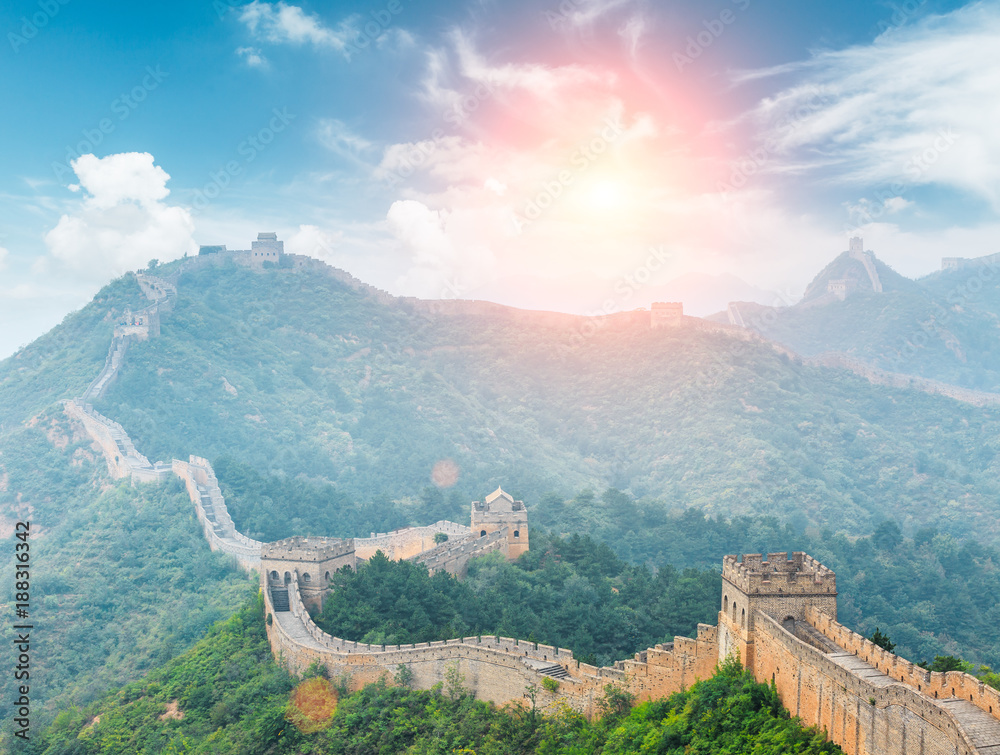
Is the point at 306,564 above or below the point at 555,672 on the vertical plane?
above

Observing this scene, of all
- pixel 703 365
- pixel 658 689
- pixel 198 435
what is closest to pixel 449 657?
pixel 658 689

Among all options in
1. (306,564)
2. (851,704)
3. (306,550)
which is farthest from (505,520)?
(851,704)

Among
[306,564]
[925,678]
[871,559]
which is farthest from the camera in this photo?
[871,559]

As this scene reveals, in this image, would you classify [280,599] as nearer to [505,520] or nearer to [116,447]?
[505,520]

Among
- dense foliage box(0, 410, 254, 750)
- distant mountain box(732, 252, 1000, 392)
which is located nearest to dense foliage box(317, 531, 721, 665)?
dense foliage box(0, 410, 254, 750)

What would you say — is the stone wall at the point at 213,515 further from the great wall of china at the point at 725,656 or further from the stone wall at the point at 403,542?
the stone wall at the point at 403,542
